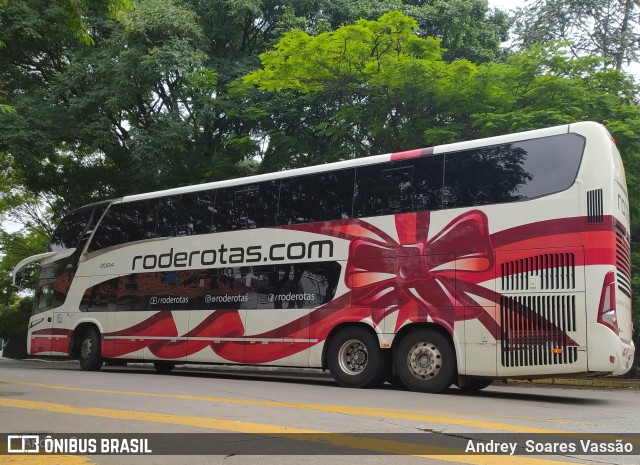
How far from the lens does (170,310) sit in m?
14.5

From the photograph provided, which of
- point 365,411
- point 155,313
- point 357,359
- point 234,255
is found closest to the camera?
point 365,411

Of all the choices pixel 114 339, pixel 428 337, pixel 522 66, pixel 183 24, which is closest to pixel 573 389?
pixel 428 337

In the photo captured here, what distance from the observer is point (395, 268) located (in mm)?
11484

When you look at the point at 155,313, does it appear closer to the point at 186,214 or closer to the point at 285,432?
the point at 186,214

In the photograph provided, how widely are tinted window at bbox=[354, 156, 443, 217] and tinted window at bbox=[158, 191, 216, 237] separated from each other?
12.1 ft

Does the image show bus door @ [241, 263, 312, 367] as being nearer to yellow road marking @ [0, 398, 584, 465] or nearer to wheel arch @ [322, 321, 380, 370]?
wheel arch @ [322, 321, 380, 370]

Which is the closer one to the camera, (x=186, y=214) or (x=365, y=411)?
(x=365, y=411)

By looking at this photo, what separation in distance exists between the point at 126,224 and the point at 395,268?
7.21m

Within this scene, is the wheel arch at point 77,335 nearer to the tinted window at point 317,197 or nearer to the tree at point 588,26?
the tinted window at point 317,197

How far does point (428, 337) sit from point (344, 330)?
166cm

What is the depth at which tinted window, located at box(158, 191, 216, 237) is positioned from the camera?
46.6 feet

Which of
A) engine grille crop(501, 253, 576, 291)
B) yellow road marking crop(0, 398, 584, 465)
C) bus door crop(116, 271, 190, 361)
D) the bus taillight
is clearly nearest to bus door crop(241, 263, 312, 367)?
bus door crop(116, 271, 190, 361)

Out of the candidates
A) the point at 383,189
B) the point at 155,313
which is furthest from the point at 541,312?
the point at 155,313

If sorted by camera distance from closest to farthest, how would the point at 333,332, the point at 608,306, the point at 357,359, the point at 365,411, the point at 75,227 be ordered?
the point at 365,411 < the point at 608,306 < the point at 357,359 < the point at 333,332 < the point at 75,227
